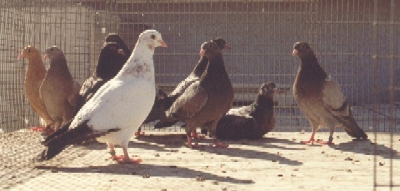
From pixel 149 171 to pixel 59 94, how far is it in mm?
2450

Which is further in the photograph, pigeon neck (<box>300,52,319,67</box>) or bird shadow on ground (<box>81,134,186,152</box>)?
pigeon neck (<box>300,52,319,67</box>)

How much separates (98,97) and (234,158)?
125cm

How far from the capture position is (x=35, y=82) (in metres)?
7.13

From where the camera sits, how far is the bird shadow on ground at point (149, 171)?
416 centimetres

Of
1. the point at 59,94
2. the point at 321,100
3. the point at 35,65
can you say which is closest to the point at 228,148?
the point at 321,100

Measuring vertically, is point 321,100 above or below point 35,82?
below

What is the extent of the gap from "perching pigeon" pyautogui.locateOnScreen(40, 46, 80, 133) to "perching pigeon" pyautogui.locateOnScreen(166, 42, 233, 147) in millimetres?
1145

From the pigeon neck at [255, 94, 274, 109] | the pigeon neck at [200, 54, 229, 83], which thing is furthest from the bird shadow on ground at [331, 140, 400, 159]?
the pigeon neck at [200, 54, 229, 83]

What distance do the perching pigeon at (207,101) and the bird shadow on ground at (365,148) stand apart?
3.90 feet

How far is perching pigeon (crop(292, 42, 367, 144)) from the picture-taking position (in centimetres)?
625

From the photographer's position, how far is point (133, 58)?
504cm

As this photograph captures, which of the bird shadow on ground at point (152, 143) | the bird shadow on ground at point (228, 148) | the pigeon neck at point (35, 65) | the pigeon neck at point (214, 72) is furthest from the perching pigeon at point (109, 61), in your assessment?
the pigeon neck at point (35, 65)

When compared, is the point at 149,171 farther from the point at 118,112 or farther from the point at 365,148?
the point at 365,148

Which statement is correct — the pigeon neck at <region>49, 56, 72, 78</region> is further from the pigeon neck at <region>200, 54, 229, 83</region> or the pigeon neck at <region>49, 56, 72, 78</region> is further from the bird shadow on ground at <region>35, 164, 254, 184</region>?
the bird shadow on ground at <region>35, 164, 254, 184</region>
